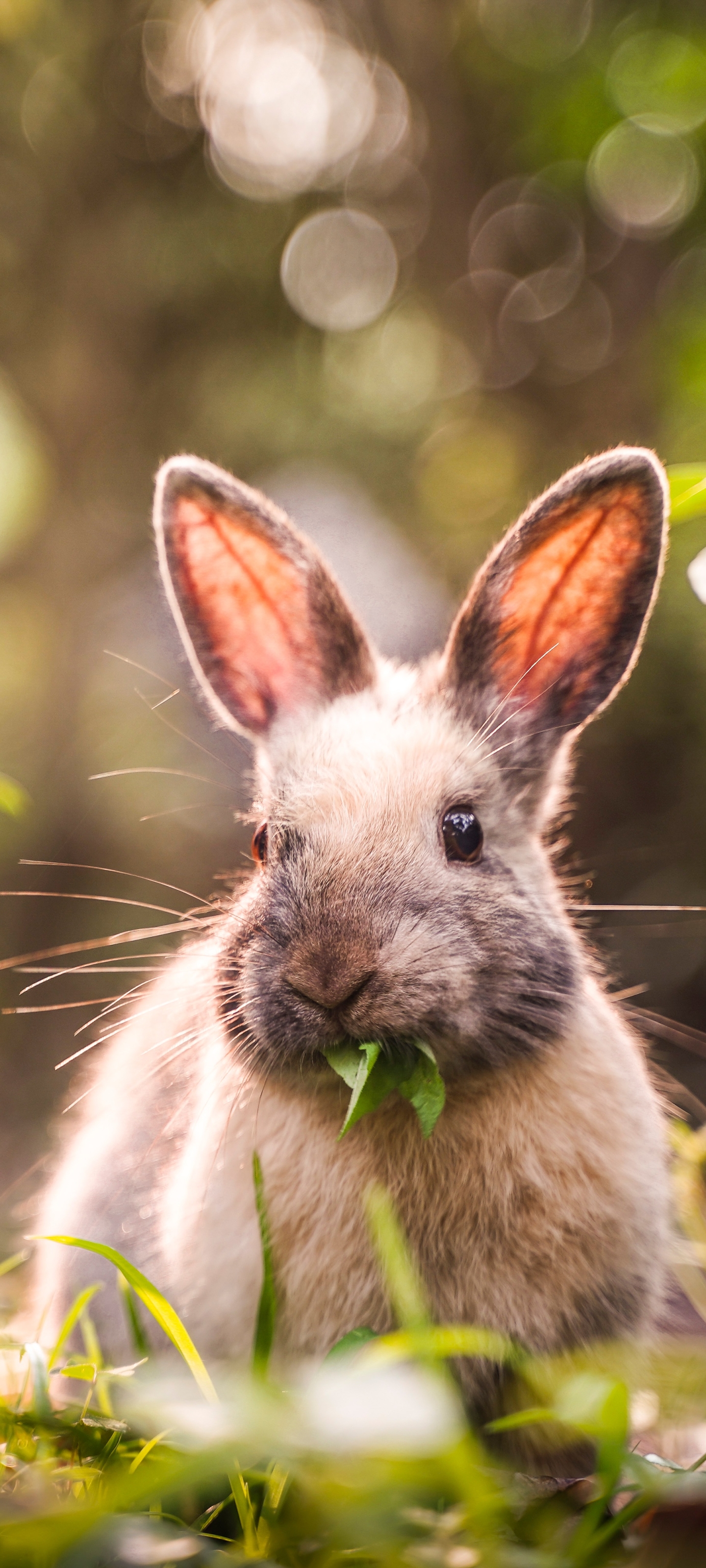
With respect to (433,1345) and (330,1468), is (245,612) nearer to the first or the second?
(433,1345)

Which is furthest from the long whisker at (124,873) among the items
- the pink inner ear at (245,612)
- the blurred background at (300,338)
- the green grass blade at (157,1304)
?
the blurred background at (300,338)

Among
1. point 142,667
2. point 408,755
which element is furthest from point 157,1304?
point 142,667

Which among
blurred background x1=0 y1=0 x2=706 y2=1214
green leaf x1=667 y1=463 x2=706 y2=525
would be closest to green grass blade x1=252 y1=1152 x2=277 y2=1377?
green leaf x1=667 y1=463 x2=706 y2=525

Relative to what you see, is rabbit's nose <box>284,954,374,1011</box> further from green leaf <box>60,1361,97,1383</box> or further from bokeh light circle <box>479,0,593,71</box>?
bokeh light circle <box>479,0,593,71</box>

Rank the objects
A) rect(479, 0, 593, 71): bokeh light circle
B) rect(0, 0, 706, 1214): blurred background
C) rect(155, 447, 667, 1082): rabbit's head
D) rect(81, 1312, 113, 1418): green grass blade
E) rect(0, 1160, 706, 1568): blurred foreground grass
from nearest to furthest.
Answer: rect(0, 1160, 706, 1568): blurred foreground grass → rect(81, 1312, 113, 1418): green grass blade → rect(155, 447, 667, 1082): rabbit's head → rect(479, 0, 593, 71): bokeh light circle → rect(0, 0, 706, 1214): blurred background

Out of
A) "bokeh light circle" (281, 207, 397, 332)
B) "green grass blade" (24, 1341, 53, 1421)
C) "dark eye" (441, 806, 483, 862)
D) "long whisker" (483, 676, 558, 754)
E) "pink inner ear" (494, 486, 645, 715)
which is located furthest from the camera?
"bokeh light circle" (281, 207, 397, 332)

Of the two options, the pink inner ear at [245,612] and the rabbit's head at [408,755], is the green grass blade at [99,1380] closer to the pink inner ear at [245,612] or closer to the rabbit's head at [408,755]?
the rabbit's head at [408,755]

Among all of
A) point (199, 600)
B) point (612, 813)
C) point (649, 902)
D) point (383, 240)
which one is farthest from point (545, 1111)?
point (383, 240)
